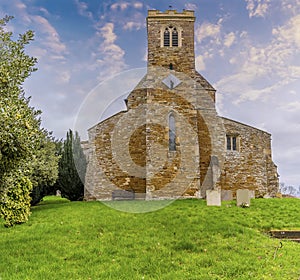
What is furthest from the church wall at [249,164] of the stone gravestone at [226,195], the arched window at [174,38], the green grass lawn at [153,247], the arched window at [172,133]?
the green grass lawn at [153,247]

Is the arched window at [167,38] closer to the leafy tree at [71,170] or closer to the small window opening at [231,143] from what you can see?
the small window opening at [231,143]

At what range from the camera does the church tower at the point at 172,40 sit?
26.4m

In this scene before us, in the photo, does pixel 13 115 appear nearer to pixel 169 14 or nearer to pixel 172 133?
pixel 172 133

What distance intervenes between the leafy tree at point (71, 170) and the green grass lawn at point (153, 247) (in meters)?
10.8

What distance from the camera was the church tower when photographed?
2641 centimetres

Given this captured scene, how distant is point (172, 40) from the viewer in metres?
26.9

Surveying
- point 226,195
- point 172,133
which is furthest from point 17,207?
point 226,195

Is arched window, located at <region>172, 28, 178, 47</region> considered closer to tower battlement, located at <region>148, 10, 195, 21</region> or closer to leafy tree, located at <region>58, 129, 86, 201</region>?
tower battlement, located at <region>148, 10, 195, 21</region>

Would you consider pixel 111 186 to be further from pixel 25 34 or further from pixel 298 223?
pixel 25 34

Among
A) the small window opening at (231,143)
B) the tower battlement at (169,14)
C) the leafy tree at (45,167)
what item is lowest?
the leafy tree at (45,167)

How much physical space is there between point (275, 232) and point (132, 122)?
15.7m

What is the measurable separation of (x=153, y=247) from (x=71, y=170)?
56.5 feet

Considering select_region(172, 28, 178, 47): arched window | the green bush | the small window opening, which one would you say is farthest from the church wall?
the green bush

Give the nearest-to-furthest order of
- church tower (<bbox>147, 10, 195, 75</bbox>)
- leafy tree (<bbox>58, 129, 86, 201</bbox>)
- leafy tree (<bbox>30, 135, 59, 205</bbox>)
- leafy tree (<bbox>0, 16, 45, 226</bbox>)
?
leafy tree (<bbox>0, 16, 45, 226</bbox>)
leafy tree (<bbox>30, 135, 59, 205</bbox>)
church tower (<bbox>147, 10, 195, 75</bbox>)
leafy tree (<bbox>58, 129, 86, 201</bbox>)
